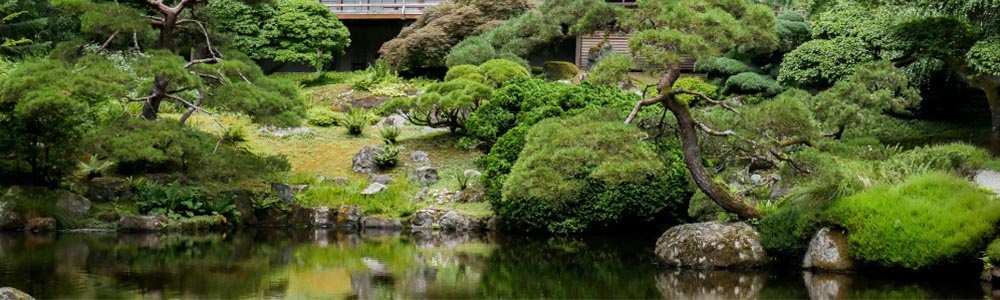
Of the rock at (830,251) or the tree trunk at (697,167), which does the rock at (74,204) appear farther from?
the rock at (830,251)

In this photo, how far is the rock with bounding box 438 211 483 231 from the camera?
61.4 feet

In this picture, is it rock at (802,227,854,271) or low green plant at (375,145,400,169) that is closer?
rock at (802,227,854,271)

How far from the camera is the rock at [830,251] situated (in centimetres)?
1343

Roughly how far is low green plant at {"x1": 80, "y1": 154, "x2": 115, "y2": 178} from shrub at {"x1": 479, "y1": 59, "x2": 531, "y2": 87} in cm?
727

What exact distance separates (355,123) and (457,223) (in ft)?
16.3

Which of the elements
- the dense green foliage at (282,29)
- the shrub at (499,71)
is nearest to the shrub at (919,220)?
the shrub at (499,71)

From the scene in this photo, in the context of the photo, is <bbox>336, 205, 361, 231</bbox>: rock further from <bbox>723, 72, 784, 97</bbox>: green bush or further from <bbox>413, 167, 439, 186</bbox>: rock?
<bbox>723, 72, 784, 97</bbox>: green bush

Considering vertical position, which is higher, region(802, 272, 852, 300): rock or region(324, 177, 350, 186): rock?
region(802, 272, 852, 300): rock

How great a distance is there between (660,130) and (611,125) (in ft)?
5.23

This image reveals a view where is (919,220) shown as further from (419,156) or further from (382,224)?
(419,156)

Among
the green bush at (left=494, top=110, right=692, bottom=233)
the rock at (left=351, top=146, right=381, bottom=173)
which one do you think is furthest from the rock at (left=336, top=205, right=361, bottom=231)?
the green bush at (left=494, top=110, right=692, bottom=233)

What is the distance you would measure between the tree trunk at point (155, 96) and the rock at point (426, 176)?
181 inches

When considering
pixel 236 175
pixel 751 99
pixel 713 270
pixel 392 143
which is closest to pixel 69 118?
pixel 236 175

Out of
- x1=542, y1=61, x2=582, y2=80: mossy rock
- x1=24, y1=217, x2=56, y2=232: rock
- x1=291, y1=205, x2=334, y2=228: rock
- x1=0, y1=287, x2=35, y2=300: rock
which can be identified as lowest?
x1=291, y1=205, x2=334, y2=228: rock
